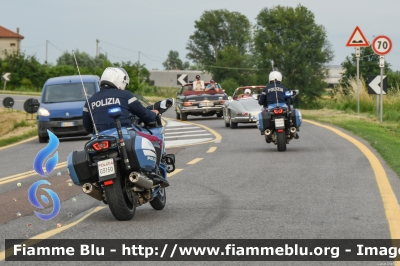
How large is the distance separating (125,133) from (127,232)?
4.19 feet

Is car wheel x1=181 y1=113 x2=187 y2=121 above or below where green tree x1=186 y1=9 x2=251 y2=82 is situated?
below

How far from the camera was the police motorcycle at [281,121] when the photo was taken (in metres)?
17.6

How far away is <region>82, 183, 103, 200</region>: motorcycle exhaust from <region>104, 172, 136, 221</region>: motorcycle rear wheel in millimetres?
217

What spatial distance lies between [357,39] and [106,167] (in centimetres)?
2346

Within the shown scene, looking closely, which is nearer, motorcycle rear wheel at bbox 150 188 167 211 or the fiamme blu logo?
the fiamme blu logo

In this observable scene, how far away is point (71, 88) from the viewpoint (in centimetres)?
2581

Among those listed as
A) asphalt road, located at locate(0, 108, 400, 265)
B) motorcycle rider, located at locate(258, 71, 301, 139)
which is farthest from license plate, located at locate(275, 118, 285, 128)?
asphalt road, located at locate(0, 108, 400, 265)

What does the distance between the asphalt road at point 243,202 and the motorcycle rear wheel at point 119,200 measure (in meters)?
0.09

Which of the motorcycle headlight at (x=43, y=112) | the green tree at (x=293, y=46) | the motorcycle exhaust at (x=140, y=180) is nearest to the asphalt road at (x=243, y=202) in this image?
the motorcycle exhaust at (x=140, y=180)

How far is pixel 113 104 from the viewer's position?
31.1ft

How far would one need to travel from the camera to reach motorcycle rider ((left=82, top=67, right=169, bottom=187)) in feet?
30.9

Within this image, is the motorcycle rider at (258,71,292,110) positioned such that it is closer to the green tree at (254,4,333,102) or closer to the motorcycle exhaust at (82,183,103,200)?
the motorcycle exhaust at (82,183,103,200)

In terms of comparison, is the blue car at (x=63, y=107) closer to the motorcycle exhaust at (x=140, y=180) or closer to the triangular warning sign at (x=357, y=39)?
the triangular warning sign at (x=357, y=39)

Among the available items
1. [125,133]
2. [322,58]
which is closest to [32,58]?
[322,58]
